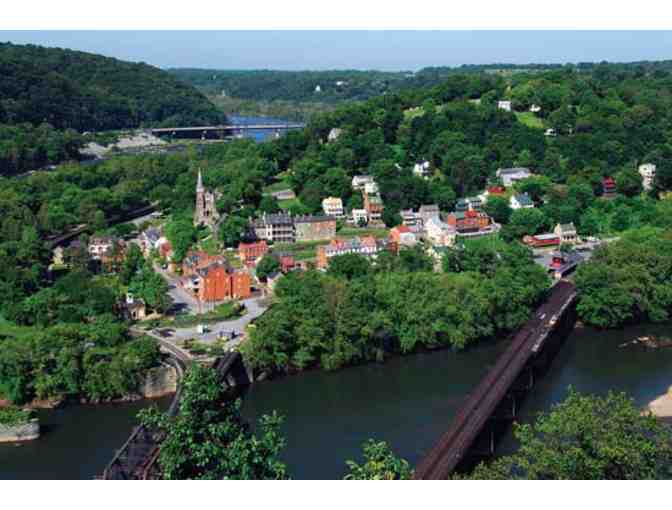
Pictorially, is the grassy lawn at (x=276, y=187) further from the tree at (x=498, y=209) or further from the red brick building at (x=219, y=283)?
the red brick building at (x=219, y=283)

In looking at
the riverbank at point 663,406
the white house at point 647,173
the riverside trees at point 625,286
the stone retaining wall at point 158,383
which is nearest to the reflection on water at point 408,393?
the riverbank at point 663,406

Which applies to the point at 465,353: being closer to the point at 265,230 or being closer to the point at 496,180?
the point at 265,230

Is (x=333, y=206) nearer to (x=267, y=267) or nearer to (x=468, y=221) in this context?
(x=468, y=221)

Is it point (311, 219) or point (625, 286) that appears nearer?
point (625, 286)

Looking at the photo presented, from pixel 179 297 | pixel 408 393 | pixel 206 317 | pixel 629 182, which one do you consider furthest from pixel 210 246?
pixel 629 182

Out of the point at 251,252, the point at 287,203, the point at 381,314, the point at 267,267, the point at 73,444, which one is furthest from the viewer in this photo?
the point at 287,203
